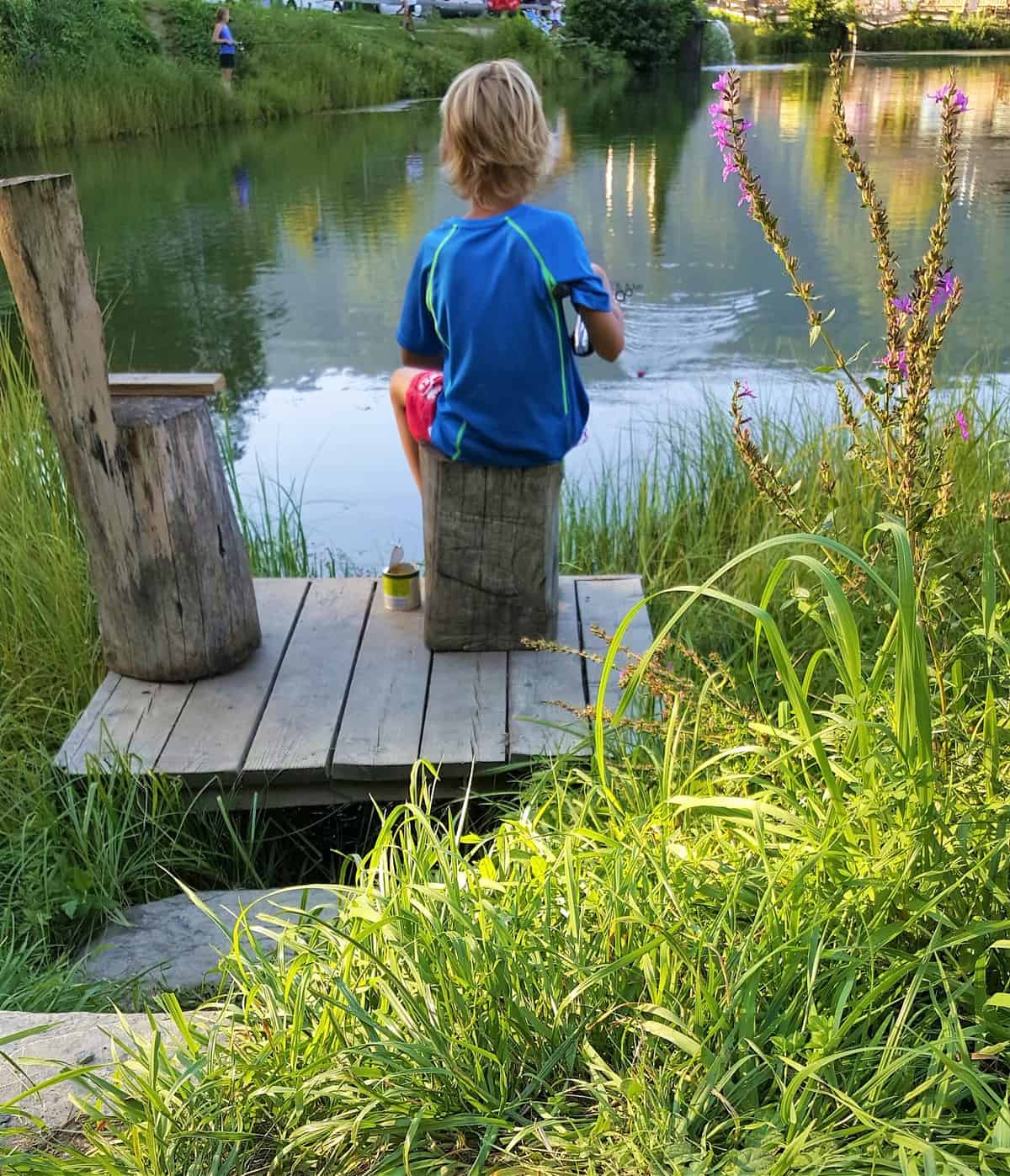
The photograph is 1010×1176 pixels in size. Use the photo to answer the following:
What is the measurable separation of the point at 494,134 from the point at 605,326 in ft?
1.48

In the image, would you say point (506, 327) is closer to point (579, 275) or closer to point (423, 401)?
point (579, 275)

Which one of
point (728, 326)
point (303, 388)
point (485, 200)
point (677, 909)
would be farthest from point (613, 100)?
point (677, 909)

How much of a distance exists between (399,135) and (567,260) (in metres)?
11.0

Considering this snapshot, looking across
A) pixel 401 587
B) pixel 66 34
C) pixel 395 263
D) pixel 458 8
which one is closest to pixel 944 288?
pixel 401 587

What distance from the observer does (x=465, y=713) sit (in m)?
2.31

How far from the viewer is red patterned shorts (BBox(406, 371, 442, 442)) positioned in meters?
2.47

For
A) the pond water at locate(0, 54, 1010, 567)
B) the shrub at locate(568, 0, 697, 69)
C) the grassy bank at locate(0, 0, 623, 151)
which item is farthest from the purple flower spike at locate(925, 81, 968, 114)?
the shrub at locate(568, 0, 697, 69)

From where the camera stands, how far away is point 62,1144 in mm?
1070

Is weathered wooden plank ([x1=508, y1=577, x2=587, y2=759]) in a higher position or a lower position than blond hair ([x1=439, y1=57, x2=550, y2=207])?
lower

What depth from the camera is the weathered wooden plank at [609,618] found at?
2.40 meters

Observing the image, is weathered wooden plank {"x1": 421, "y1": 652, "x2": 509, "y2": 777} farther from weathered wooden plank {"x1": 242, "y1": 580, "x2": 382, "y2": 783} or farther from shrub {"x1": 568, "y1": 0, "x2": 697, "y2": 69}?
shrub {"x1": 568, "y1": 0, "x2": 697, "y2": 69}

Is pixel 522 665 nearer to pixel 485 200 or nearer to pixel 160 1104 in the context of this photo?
pixel 485 200

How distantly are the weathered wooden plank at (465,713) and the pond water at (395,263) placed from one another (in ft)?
4.90

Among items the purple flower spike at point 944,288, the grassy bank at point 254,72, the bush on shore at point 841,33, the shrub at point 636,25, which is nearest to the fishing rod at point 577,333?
the purple flower spike at point 944,288
